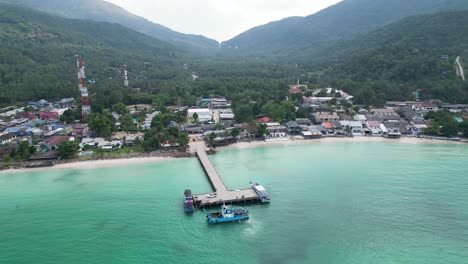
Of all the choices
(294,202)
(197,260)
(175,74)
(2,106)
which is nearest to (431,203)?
(294,202)

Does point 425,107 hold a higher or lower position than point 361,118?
higher

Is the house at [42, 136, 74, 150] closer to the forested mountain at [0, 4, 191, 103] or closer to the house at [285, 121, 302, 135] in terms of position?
the forested mountain at [0, 4, 191, 103]

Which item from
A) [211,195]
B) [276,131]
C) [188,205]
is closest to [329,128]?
[276,131]

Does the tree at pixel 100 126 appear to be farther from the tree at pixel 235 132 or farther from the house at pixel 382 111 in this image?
the house at pixel 382 111

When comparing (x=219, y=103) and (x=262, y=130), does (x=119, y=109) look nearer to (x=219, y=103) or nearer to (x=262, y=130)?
(x=219, y=103)

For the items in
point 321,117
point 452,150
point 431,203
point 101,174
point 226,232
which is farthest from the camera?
point 321,117

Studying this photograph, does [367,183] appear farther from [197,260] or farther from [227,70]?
[227,70]

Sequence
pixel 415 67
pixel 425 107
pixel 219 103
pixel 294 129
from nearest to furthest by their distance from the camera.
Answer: pixel 294 129 < pixel 425 107 < pixel 219 103 < pixel 415 67

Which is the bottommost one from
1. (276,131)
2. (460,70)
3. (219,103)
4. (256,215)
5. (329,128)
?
(256,215)
